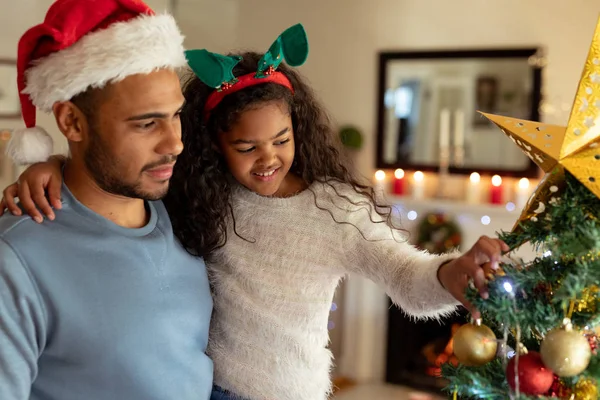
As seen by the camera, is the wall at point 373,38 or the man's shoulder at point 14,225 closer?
the man's shoulder at point 14,225

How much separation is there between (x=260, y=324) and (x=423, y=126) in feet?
7.98

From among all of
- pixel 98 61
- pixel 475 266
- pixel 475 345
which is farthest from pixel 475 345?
pixel 98 61

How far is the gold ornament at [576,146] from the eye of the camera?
923mm

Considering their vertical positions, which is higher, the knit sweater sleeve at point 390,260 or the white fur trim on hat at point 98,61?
the white fur trim on hat at point 98,61

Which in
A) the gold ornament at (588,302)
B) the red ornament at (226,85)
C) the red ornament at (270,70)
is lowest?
the gold ornament at (588,302)

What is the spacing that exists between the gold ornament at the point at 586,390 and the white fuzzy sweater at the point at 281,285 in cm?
49

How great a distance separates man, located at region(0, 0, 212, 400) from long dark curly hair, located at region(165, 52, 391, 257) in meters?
0.16

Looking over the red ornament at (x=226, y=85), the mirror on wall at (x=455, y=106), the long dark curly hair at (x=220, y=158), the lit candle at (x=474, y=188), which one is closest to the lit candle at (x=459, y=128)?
the mirror on wall at (x=455, y=106)

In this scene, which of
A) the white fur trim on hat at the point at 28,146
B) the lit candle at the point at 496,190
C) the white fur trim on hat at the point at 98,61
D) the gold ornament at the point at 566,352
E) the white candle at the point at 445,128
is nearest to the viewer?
the gold ornament at the point at 566,352

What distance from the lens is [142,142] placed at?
45.1 inches

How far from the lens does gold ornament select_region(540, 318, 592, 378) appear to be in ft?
2.89

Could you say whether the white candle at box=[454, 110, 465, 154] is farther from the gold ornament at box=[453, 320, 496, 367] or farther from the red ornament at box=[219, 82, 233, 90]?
the gold ornament at box=[453, 320, 496, 367]

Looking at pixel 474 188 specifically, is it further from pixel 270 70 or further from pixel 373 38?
pixel 270 70

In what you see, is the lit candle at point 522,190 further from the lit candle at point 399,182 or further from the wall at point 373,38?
the lit candle at point 399,182
